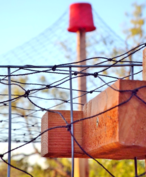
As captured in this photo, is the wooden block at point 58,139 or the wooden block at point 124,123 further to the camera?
the wooden block at point 58,139

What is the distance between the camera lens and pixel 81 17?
2914mm

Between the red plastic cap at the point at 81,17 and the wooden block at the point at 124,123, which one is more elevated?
the red plastic cap at the point at 81,17

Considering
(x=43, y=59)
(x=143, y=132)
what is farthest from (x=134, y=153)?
(x=43, y=59)

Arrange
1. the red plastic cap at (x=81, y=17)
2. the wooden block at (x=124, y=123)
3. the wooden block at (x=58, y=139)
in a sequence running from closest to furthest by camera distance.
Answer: the wooden block at (x=124, y=123) < the wooden block at (x=58, y=139) < the red plastic cap at (x=81, y=17)

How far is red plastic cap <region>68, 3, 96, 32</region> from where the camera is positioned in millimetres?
2900

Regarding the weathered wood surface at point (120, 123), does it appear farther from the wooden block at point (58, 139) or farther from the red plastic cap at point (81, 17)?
the red plastic cap at point (81, 17)

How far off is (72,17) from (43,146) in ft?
7.55

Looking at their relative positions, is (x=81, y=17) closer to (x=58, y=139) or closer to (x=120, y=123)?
(x=58, y=139)

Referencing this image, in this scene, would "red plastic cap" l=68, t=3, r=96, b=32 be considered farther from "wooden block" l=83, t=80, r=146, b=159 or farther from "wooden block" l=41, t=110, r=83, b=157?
"wooden block" l=83, t=80, r=146, b=159

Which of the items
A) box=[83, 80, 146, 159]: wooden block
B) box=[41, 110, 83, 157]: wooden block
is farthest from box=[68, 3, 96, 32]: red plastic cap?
box=[83, 80, 146, 159]: wooden block

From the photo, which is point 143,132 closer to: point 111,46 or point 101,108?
point 101,108

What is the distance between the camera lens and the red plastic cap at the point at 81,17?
290cm

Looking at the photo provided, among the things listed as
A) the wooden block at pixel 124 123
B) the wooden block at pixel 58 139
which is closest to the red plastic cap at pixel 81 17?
the wooden block at pixel 58 139

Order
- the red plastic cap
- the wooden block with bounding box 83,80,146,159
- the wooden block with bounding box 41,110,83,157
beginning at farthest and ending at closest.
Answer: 1. the red plastic cap
2. the wooden block with bounding box 41,110,83,157
3. the wooden block with bounding box 83,80,146,159
